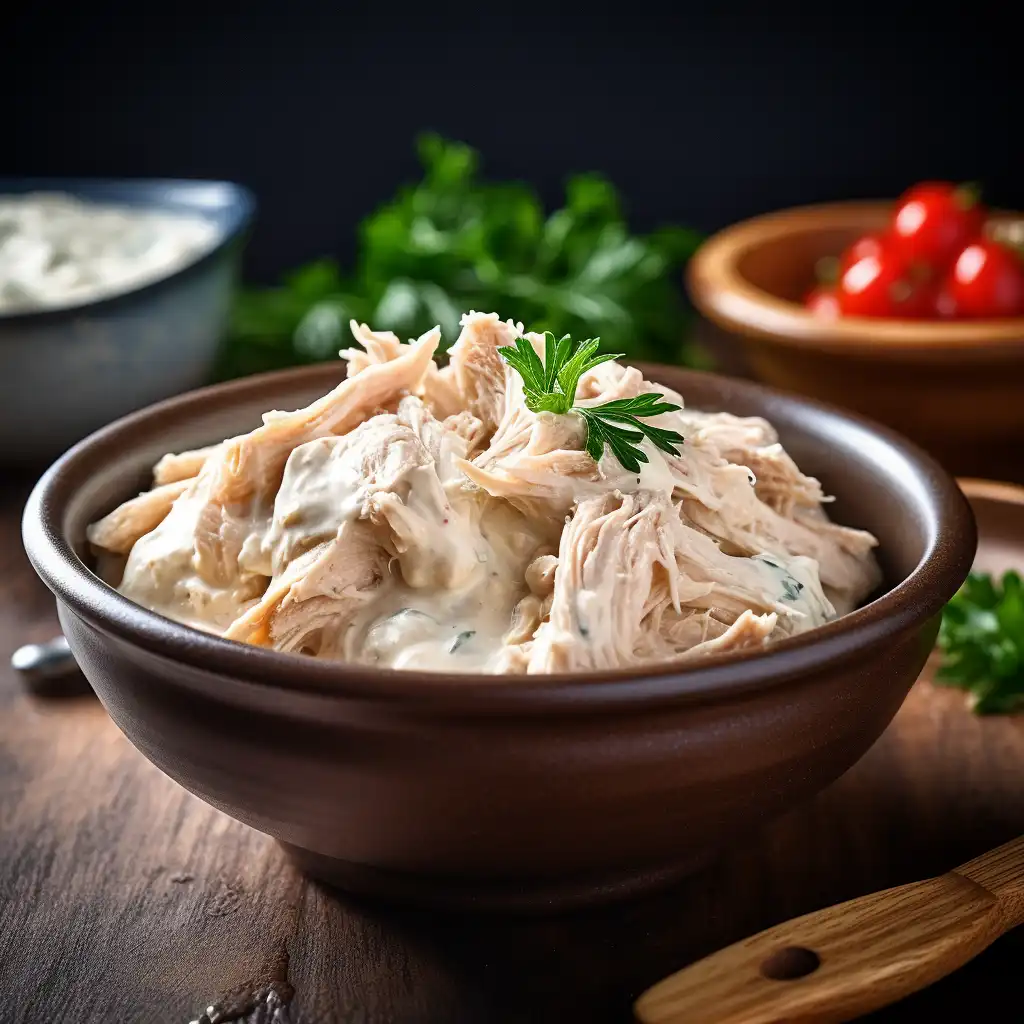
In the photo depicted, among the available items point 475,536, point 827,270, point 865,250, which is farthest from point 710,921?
point 827,270

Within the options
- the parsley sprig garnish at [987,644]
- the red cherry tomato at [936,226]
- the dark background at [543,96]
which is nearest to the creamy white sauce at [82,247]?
the dark background at [543,96]

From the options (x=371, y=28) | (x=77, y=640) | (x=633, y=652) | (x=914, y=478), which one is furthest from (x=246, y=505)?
(x=371, y=28)

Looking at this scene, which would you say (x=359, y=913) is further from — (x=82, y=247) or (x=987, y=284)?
(x=987, y=284)

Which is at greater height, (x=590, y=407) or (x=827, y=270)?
(x=590, y=407)

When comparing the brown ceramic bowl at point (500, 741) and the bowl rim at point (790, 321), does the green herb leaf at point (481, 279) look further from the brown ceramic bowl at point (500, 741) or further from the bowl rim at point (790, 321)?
the brown ceramic bowl at point (500, 741)

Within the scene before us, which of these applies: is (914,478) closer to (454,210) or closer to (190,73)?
(454,210)

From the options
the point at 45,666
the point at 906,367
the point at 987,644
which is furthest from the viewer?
the point at 906,367

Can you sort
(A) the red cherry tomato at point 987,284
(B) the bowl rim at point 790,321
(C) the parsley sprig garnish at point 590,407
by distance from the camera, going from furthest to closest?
(A) the red cherry tomato at point 987,284, (B) the bowl rim at point 790,321, (C) the parsley sprig garnish at point 590,407
